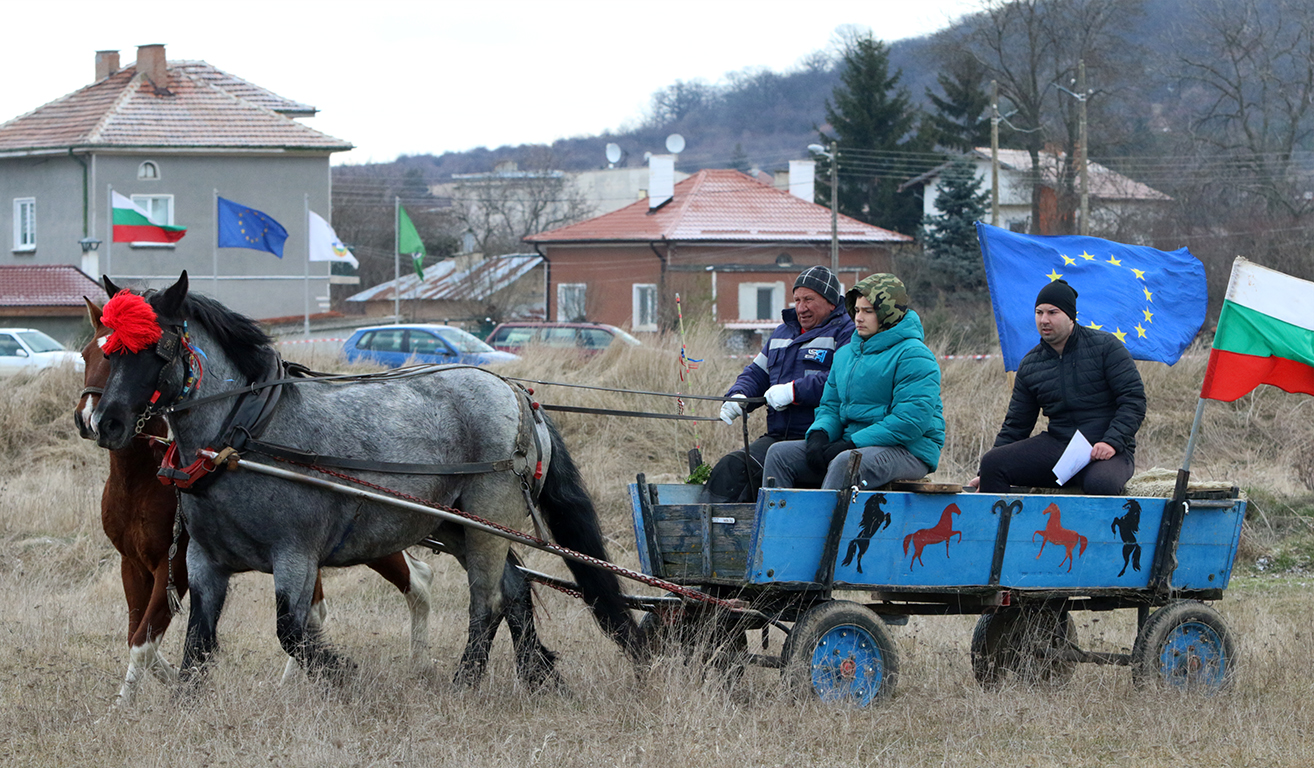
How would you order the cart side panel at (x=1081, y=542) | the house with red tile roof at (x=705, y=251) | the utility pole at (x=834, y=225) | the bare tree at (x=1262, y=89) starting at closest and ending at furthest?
the cart side panel at (x=1081, y=542), the utility pole at (x=834, y=225), the bare tree at (x=1262, y=89), the house with red tile roof at (x=705, y=251)

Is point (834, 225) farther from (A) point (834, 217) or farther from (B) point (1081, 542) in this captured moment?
(B) point (1081, 542)

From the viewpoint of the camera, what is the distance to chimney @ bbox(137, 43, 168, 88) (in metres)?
34.1

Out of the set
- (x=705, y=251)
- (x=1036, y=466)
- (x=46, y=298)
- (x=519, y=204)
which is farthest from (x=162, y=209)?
(x=519, y=204)

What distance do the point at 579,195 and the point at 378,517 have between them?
2362 inches

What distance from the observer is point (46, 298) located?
27.4 m

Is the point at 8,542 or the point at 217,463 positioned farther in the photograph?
the point at 8,542

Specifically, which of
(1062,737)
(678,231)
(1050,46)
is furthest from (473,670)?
(1050,46)

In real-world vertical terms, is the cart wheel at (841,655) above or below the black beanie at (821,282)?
below

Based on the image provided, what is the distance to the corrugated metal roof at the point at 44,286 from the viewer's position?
27.2 meters

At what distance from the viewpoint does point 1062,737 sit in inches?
199

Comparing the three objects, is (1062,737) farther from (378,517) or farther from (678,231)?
(678,231)

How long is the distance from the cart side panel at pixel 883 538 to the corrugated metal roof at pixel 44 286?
24.5 meters

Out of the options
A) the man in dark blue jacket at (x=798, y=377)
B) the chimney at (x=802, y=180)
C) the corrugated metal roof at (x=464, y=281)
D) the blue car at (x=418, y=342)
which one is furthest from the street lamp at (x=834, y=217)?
the man in dark blue jacket at (x=798, y=377)

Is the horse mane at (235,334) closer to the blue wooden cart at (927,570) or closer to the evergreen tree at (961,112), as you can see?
the blue wooden cart at (927,570)
